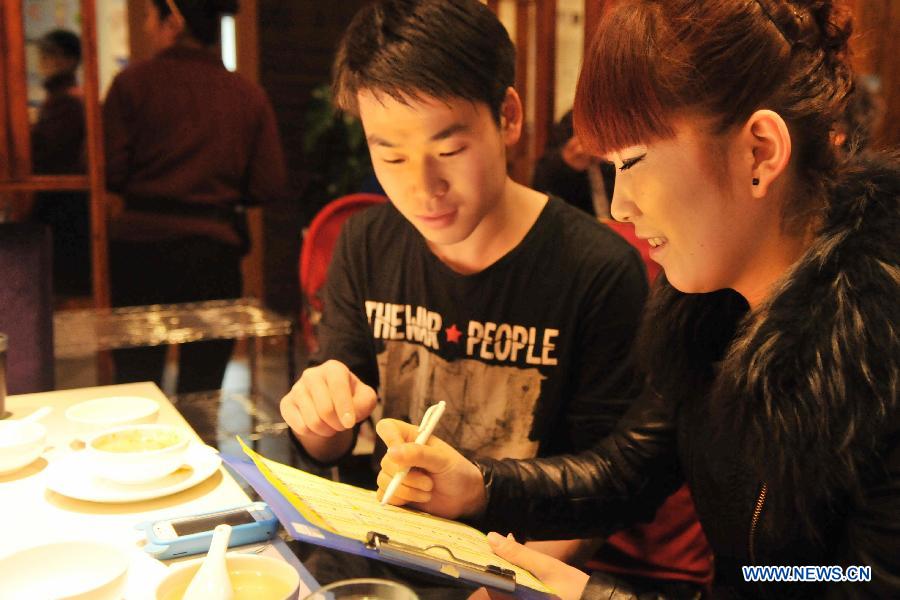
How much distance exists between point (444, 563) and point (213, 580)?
0.78 ft

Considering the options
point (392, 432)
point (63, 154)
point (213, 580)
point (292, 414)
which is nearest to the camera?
point (213, 580)

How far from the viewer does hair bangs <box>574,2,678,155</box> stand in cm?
96

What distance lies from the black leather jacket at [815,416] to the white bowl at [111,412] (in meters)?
0.86

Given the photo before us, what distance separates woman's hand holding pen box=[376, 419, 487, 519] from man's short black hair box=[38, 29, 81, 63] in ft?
10.8

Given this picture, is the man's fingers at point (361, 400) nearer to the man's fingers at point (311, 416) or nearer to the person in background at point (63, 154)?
the man's fingers at point (311, 416)

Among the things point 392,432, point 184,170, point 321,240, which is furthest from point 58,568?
point 184,170

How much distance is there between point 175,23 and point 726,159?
9.38 ft

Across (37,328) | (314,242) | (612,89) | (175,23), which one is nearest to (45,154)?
(175,23)

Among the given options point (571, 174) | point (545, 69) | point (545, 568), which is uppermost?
point (545, 69)

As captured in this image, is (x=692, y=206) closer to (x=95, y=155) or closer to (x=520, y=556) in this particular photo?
(x=520, y=556)

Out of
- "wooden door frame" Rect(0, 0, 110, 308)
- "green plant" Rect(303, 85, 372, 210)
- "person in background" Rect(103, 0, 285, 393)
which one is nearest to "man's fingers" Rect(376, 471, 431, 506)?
"person in background" Rect(103, 0, 285, 393)

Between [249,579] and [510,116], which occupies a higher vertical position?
[510,116]

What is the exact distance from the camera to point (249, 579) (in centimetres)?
90

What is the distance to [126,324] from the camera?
2.89 meters
